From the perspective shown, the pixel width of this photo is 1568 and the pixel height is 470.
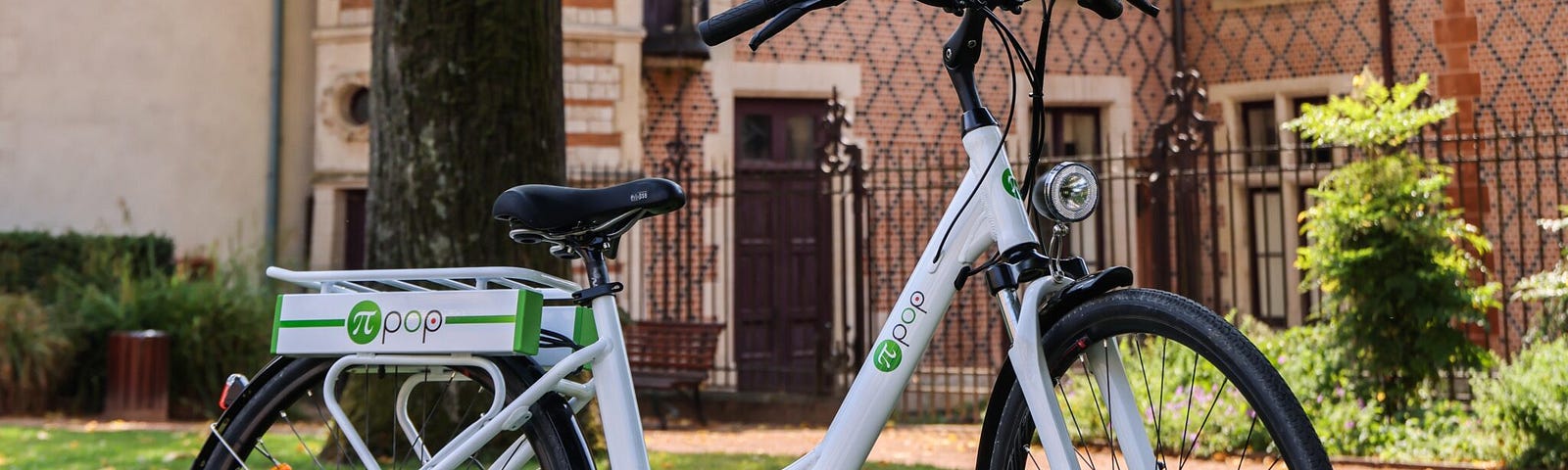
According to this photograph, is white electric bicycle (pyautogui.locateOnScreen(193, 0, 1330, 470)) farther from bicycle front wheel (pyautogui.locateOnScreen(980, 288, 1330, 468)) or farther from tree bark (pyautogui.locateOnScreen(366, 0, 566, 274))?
tree bark (pyautogui.locateOnScreen(366, 0, 566, 274))

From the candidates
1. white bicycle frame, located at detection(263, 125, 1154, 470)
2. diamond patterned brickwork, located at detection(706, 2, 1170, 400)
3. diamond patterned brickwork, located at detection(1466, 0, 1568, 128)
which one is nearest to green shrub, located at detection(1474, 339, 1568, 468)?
white bicycle frame, located at detection(263, 125, 1154, 470)

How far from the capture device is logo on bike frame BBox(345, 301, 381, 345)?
2.42m

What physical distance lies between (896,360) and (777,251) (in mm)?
9294

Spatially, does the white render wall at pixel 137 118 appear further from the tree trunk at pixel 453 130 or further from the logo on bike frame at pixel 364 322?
the logo on bike frame at pixel 364 322

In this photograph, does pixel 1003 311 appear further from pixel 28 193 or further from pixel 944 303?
pixel 28 193

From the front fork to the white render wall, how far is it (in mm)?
10285

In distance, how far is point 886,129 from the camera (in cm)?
1237

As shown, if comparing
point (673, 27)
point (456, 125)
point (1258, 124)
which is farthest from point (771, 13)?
point (1258, 124)

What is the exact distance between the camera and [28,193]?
11.2 metres

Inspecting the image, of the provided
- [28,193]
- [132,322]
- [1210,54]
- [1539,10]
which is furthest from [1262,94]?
[28,193]

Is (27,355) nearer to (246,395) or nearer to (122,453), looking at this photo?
(122,453)

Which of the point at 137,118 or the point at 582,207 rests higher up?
the point at 137,118

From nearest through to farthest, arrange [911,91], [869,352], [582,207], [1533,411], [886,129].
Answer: [869,352] < [582,207] < [1533,411] < [886,129] < [911,91]

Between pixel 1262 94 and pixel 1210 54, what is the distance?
0.64 m
